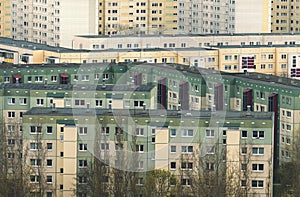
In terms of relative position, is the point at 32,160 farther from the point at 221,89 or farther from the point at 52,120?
the point at 221,89

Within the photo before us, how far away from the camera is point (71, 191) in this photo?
32750mm

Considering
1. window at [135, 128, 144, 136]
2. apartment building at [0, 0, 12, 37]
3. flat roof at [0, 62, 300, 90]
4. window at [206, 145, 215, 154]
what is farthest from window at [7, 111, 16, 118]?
apartment building at [0, 0, 12, 37]

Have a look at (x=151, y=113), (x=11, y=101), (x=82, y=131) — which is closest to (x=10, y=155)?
(x=82, y=131)

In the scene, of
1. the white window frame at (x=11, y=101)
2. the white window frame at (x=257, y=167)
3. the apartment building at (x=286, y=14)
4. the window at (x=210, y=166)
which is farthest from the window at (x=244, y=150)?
the apartment building at (x=286, y=14)

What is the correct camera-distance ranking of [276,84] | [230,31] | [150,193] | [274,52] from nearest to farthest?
[150,193], [276,84], [274,52], [230,31]

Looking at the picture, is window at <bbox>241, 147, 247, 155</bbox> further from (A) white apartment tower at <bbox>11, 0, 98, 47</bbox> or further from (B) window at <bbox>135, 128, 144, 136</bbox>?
(A) white apartment tower at <bbox>11, 0, 98, 47</bbox>

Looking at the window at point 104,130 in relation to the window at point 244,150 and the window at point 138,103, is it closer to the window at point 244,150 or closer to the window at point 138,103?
the window at point 244,150

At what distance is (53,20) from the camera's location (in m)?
54.1

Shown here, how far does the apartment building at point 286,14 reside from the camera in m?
62.9

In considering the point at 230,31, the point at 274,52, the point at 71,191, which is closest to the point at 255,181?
the point at 71,191

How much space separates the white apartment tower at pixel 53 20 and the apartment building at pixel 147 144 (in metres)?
19.3

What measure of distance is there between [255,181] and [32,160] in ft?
13.4

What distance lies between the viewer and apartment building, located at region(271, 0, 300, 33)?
206 feet

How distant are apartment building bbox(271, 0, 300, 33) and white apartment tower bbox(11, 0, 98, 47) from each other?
34.0 feet
